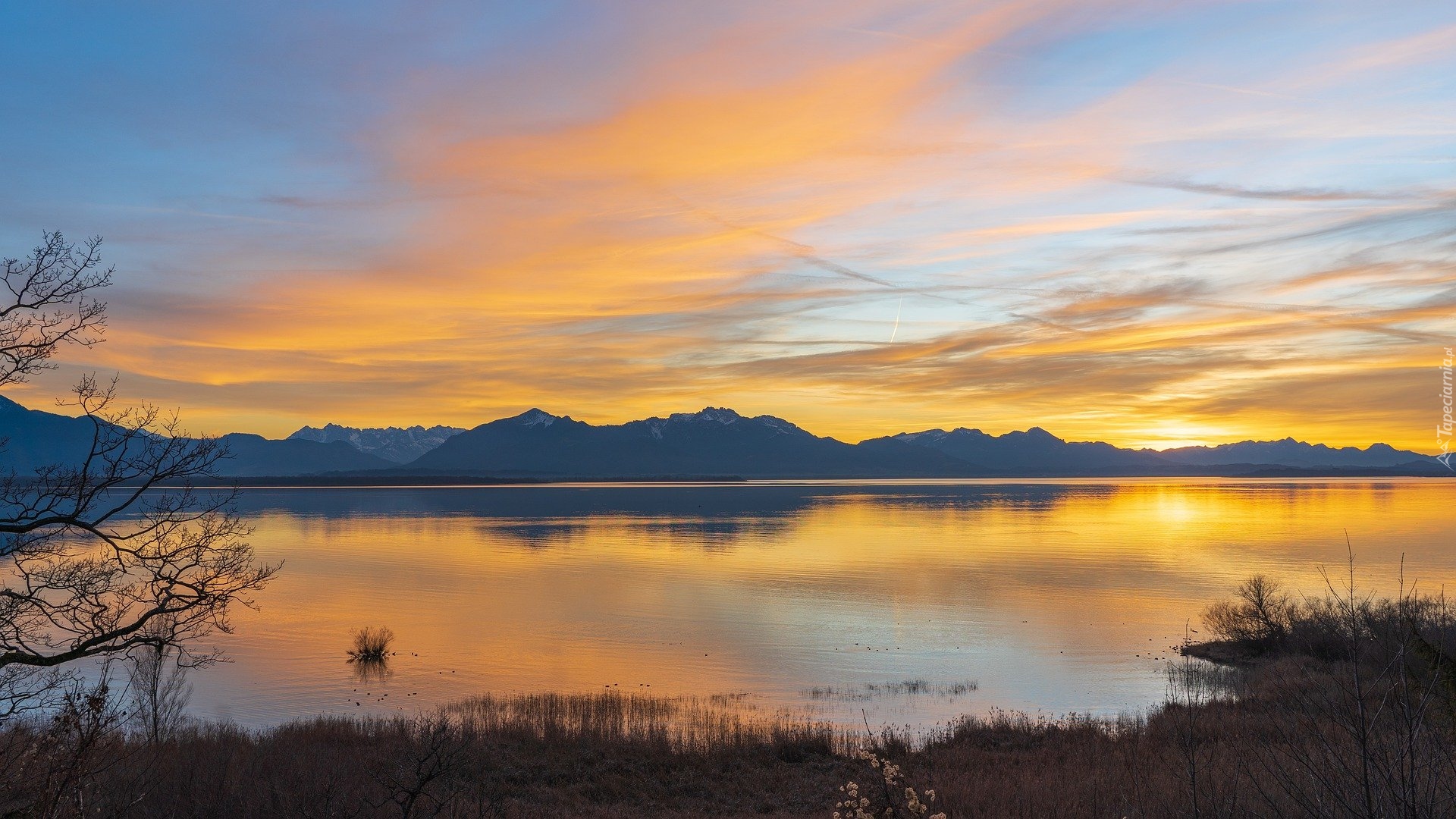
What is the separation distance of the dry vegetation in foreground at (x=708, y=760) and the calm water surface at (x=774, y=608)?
16.0 feet

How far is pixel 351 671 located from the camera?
40.8 metres

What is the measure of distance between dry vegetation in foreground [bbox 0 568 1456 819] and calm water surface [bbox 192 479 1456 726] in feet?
16.0

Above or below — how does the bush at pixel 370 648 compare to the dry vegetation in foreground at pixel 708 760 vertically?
below

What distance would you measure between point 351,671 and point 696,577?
119ft

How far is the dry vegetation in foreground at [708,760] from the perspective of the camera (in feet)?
60.7

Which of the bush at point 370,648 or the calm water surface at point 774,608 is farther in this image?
the bush at point 370,648

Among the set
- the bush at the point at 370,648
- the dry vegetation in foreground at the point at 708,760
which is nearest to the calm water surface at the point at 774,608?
the bush at the point at 370,648

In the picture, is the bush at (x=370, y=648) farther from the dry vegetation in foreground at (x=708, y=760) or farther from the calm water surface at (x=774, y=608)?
the dry vegetation in foreground at (x=708, y=760)

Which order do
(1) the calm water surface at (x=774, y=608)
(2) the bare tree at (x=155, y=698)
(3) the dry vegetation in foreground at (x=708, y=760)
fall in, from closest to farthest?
(3) the dry vegetation in foreground at (x=708, y=760), (2) the bare tree at (x=155, y=698), (1) the calm water surface at (x=774, y=608)

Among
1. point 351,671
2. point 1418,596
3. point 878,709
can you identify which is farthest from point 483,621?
point 1418,596

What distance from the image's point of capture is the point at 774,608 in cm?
5894

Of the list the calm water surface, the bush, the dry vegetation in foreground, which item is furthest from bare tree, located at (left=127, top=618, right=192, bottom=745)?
the bush

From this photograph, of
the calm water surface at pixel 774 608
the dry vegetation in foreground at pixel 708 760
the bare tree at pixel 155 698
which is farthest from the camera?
the calm water surface at pixel 774 608

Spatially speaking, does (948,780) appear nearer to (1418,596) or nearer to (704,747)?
(704,747)
